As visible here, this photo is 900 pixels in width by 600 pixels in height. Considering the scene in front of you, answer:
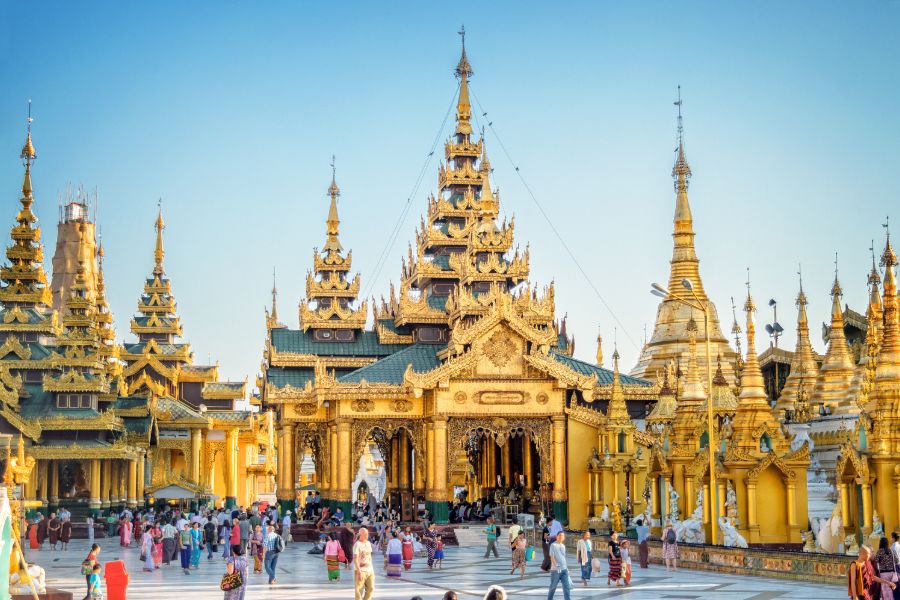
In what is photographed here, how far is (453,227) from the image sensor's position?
184 feet

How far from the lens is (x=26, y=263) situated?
221 ft

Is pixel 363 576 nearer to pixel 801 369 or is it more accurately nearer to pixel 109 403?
pixel 801 369

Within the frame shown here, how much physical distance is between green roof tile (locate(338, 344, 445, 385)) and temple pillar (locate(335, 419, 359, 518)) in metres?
1.57

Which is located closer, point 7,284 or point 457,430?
point 457,430

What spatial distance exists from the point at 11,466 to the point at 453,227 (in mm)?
33650

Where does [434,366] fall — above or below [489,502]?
above

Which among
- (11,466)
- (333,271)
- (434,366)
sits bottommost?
(11,466)

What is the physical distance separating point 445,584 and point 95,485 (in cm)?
3100

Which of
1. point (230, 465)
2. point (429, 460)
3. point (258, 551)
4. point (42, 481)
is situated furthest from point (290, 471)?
point (230, 465)

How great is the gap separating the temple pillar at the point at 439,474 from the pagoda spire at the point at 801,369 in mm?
13360

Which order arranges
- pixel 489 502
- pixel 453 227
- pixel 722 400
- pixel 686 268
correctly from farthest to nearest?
pixel 686 268
pixel 453 227
pixel 489 502
pixel 722 400

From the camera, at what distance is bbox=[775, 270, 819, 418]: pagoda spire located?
5209 cm

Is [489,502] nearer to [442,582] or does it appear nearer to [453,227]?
[453,227]

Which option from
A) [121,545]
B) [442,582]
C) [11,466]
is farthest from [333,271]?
[11,466]
